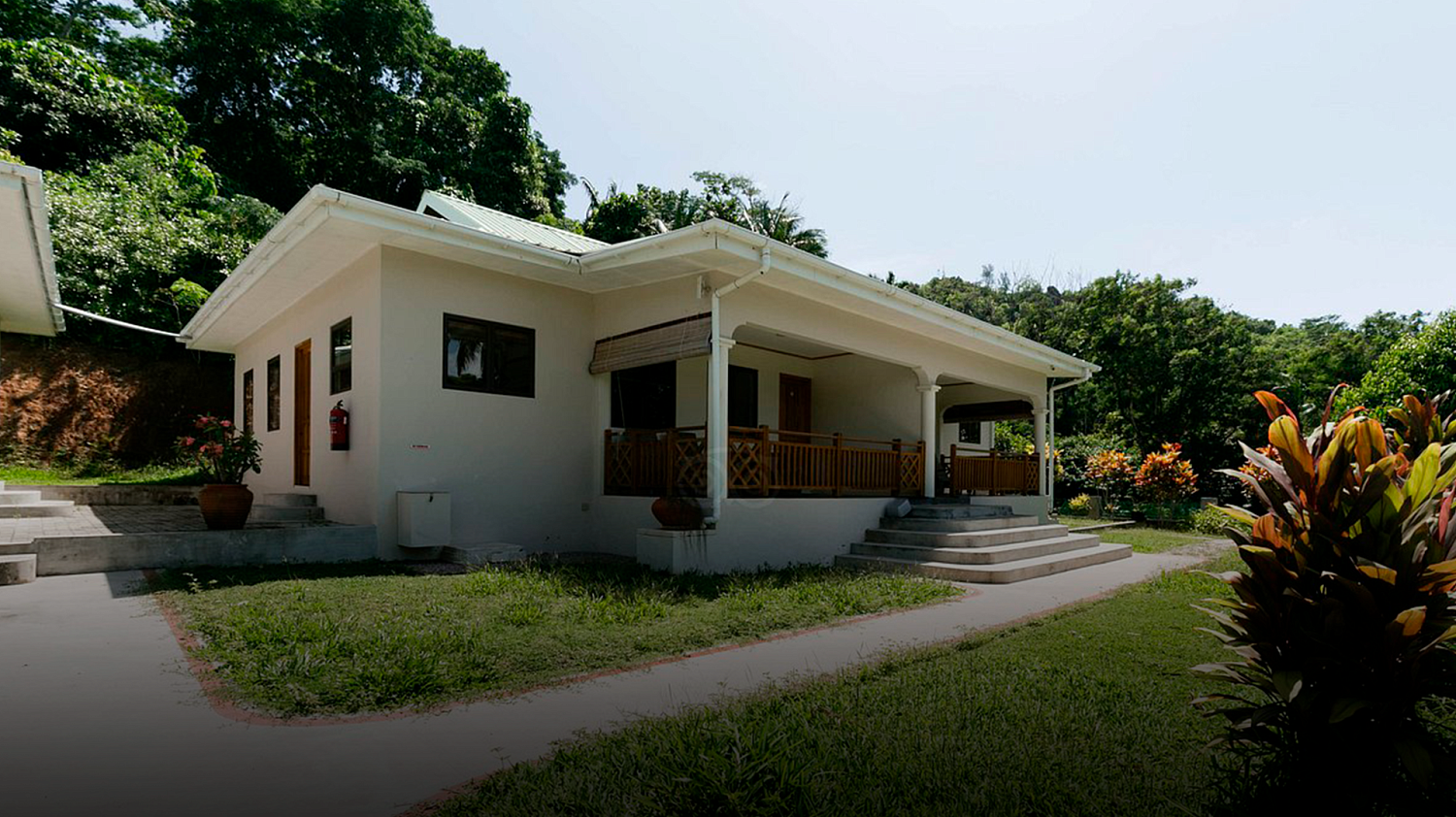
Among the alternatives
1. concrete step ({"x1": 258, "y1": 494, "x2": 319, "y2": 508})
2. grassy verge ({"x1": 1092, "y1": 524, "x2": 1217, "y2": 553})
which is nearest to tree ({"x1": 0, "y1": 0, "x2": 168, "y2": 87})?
concrete step ({"x1": 258, "y1": 494, "x2": 319, "y2": 508})

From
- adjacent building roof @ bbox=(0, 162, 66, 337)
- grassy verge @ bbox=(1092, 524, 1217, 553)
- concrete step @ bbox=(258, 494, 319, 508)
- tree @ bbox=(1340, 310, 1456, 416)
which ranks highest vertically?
adjacent building roof @ bbox=(0, 162, 66, 337)

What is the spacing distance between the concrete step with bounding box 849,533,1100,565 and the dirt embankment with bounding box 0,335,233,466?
51.1ft

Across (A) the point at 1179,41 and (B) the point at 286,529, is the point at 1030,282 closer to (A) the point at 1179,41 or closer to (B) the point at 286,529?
(A) the point at 1179,41

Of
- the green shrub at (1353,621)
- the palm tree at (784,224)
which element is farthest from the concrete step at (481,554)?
the palm tree at (784,224)

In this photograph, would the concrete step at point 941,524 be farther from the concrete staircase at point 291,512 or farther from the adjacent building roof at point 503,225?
the concrete staircase at point 291,512

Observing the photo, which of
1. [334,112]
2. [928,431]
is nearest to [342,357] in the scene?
[928,431]

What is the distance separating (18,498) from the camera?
1014 cm

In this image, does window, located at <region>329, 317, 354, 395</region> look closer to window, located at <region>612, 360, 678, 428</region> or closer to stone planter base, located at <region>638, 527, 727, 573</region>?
window, located at <region>612, 360, 678, 428</region>

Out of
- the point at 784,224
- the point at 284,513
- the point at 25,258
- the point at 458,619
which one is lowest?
the point at 458,619

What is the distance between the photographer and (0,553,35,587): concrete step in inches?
263

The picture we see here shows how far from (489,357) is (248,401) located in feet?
26.2

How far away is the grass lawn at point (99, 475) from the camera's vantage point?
1422cm

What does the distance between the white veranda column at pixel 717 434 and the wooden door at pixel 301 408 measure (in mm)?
6396

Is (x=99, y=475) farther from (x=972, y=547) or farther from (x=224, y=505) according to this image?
(x=972, y=547)
